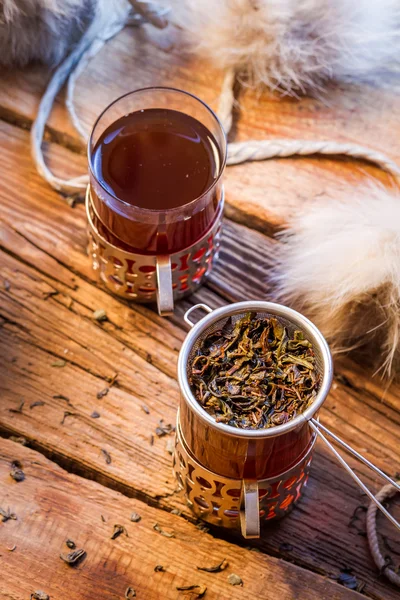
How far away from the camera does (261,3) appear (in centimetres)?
125

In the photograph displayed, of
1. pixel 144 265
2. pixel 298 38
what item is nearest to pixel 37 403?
pixel 144 265

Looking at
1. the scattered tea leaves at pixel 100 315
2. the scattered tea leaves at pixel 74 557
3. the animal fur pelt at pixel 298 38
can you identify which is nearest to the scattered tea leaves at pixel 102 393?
the scattered tea leaves at pixel 100 315

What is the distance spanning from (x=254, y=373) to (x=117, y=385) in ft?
0.92

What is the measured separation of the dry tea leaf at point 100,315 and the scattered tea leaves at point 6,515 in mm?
303

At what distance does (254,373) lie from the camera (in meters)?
0.91

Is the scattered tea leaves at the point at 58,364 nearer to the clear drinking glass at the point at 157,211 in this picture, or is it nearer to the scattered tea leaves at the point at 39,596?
the clear drinking glass at the point at 157,211

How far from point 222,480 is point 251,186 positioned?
1.70ft

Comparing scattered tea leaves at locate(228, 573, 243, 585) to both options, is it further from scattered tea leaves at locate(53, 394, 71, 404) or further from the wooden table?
scattered tea leaves at locate(53, 394, 71, 404)

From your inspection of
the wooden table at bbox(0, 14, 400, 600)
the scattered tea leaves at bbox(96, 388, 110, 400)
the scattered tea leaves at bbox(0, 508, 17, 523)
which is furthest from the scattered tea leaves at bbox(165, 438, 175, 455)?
the scattered tea leaves at bbox(0, 508, 17, 523)

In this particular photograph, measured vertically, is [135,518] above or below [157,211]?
below

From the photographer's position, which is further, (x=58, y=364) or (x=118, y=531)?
(x=58, y=364)

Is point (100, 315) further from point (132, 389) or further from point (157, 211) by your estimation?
point (157, 211)

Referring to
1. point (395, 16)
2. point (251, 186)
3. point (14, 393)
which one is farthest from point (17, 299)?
point (395, 16)

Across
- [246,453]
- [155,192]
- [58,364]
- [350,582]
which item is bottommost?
[350,582]
